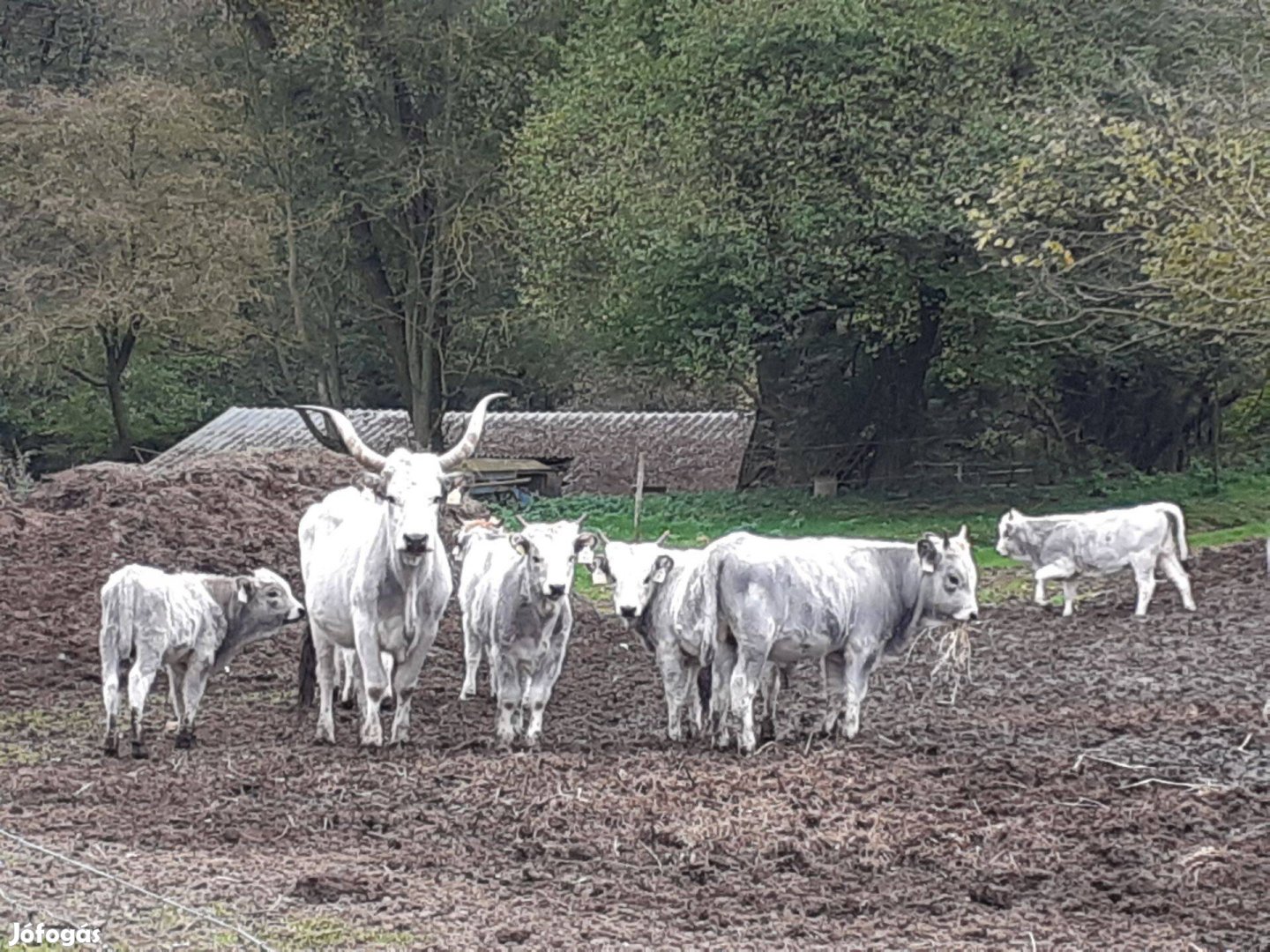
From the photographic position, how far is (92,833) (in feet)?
30.3

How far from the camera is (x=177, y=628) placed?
12133mm

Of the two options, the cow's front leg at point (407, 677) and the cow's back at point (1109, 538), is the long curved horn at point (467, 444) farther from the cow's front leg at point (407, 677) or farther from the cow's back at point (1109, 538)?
the cow's back at point (1109, 538)

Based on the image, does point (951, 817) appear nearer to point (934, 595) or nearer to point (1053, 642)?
point (934, 595)

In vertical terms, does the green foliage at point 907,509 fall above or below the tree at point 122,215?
below

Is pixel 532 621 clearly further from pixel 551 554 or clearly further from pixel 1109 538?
pixel 1109 538

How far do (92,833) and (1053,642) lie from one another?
1017 cm

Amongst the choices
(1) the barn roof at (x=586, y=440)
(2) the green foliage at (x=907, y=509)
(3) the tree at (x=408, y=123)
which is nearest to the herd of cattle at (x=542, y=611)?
(2) the green foliage at (x=907, y=509)

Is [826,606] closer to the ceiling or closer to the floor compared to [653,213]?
closer to the floor

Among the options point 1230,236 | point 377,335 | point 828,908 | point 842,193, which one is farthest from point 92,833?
point 377,335

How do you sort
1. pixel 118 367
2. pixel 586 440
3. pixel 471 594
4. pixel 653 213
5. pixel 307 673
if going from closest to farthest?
pixel 307 673, pixel 471 594, pixel 653 213, pixel 118 367, pixel 586 440

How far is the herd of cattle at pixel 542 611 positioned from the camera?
38.6 feet

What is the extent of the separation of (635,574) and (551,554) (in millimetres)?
793

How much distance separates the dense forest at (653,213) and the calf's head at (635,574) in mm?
9739

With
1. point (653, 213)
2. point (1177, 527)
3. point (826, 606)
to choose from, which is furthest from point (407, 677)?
point (653, 213)
